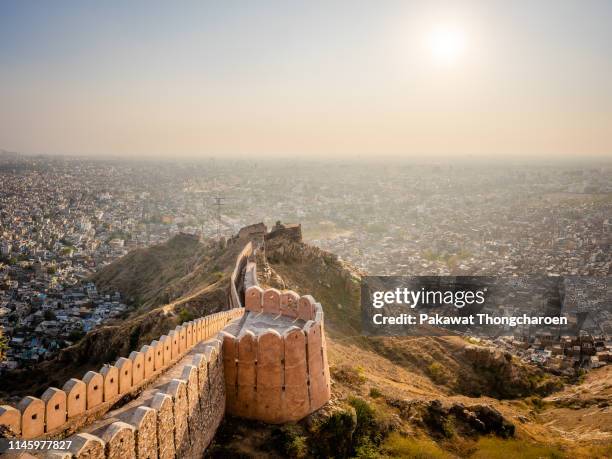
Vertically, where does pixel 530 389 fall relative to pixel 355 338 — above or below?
below

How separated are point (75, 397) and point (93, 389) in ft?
1.88

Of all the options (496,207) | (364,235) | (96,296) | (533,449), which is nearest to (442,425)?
(533,449)

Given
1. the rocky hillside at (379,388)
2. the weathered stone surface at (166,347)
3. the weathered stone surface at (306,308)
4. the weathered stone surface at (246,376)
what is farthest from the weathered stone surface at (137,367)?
the weathered stone surface at (306,308)

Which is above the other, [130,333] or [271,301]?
[271,301]

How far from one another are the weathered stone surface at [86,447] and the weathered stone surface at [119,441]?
0.17 m

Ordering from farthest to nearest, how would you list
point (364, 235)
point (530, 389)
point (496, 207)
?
1. point (496, 207)
2. point (364, 235)
3. point (530, 389)

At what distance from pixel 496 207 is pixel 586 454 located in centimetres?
12199

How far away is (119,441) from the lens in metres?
8.12

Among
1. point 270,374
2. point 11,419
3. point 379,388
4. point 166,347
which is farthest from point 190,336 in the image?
point 379,388

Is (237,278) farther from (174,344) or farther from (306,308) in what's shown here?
(174,344)

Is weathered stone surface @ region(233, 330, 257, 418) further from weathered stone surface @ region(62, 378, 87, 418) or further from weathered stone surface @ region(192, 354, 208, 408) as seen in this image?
weathered stone surface @ region(62, 378, 87, 418)

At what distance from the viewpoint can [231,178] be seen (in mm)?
193125

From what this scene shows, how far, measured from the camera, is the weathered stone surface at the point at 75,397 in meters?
9.05

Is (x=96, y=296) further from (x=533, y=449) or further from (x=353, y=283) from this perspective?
(x=533, y=449)
